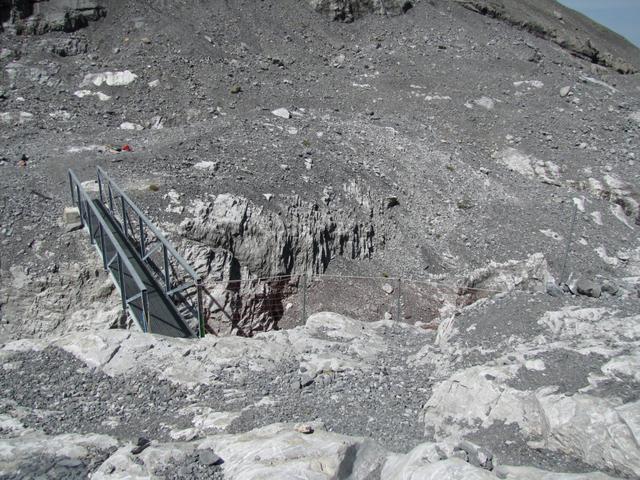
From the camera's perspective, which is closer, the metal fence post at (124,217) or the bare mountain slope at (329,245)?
the bare mountain slope at (329,245)

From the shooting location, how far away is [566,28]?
35781 mm

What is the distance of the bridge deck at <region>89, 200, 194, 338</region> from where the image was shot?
10422mm

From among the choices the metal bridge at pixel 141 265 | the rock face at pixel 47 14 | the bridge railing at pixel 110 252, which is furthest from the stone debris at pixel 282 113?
the rock face at pixel 47 14

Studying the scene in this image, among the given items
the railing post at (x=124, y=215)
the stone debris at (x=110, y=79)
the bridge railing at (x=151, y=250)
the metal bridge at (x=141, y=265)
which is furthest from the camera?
the stone debris at (x=110, y=79)

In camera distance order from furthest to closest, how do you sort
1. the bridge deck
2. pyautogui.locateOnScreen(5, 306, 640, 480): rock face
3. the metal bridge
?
the metal bridge < the bridge deck < pyautogui.locateOnScreen(5, 306, 640, 480): rock face

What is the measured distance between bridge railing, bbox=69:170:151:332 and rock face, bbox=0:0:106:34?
13.1 m

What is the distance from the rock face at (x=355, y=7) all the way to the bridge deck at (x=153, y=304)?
837 inches

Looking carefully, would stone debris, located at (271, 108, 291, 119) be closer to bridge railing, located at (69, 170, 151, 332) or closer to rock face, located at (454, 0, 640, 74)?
bridge railing, located at (69, 170, 151, 332)

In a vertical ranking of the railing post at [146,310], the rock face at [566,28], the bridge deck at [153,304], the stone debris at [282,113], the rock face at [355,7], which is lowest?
the bridge deck at [153,304]

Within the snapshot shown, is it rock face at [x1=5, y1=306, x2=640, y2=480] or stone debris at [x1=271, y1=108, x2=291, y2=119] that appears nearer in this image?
rock face at [x1=5, y1=306, x2=640, y2=480]

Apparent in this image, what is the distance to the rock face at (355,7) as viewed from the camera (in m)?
28.5

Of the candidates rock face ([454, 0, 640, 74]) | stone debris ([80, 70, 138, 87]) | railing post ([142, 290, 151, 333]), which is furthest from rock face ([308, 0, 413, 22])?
railing post ([142, 290, 151, 333])

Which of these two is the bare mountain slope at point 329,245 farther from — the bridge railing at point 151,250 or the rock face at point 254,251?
the bridge railing at point 151,250

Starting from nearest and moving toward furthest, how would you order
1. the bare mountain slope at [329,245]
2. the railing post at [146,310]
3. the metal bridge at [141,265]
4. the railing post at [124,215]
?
the bare mountain slope at [329,245] → the railing post at [146,310] → the metal bridge at [141,265] → the railing post at [124,215]
